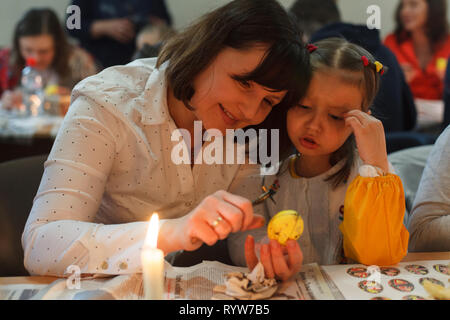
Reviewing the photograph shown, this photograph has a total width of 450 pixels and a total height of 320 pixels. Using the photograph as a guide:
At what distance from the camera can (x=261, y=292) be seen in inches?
29.9

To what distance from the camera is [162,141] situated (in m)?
1.06

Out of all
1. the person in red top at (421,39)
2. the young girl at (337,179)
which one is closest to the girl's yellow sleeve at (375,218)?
the young girl at (337,179)

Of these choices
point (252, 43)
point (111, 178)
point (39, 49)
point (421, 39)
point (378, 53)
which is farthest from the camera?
point (421, 39)

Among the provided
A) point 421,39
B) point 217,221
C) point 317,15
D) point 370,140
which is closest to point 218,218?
point 217,221

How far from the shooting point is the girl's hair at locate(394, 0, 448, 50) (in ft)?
10.9

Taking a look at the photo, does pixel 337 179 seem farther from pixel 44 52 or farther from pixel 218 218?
pixel 44 52

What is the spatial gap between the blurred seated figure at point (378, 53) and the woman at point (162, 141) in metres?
0.29

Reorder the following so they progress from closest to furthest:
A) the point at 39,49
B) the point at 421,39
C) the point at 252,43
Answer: the point at 252,43, the point at 39,49, the point at 421,39

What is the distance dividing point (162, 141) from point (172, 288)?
0.38m

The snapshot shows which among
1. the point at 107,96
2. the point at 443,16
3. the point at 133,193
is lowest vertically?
the point at 133,193
